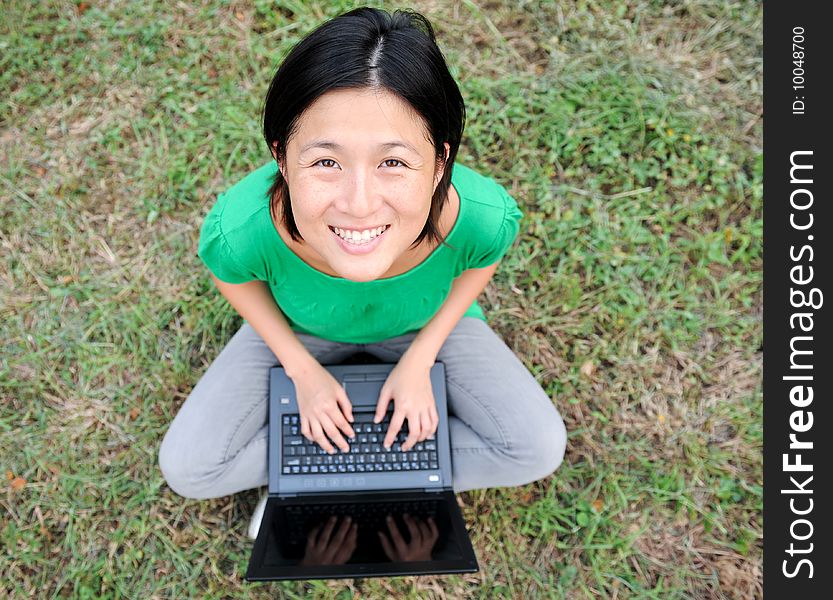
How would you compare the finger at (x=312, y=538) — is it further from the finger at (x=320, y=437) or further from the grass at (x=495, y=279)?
the grass at (x=495, y=279)

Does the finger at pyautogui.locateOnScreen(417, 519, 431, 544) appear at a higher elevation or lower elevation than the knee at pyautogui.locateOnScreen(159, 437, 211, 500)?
higher

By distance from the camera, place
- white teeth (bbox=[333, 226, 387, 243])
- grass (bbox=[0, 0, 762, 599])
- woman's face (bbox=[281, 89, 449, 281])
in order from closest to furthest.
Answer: woman's face (bbox=[281, 89, 449, 281]) → white teeth (bbox=[333, 226, 387, 243]) → grass (bbox=[0, 0, 762, 599])

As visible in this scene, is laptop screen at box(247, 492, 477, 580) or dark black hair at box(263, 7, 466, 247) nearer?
dark black hair at box(263, 7, 466, 247)

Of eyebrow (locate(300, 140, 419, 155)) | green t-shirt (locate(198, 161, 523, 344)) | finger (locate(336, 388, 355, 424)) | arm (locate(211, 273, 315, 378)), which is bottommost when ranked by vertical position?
finger (locate(336, 388, 355, 424))

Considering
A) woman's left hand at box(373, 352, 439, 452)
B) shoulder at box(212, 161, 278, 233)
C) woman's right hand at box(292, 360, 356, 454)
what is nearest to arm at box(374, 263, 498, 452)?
woman's left hand at box(373, 352, 439, 452)

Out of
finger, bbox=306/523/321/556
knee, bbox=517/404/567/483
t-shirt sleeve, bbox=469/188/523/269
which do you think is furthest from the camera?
knee, bbox=517/404/567/483

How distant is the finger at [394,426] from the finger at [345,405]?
0.13m

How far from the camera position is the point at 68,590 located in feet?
7.68

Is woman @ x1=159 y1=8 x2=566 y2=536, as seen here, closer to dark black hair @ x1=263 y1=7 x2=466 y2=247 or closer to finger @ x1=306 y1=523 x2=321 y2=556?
dark black hair @ x1=263 y1=7 x2=466 y2=247

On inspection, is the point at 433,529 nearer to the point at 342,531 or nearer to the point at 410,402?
the point at 342,531

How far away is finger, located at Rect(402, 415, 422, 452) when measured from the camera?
6.67 ft

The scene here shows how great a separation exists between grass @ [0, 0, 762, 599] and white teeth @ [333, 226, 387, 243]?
1318mm

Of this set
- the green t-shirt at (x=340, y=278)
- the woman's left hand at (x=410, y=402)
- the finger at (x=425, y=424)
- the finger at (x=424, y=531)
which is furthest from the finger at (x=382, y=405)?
the finger at (x=424, y=531)
